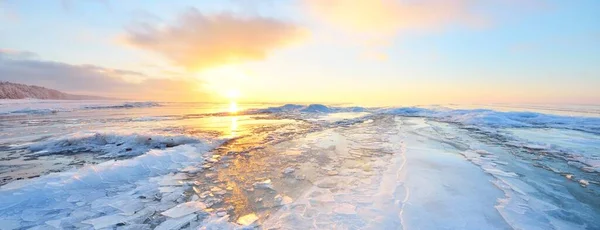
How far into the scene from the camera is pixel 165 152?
6406 mm

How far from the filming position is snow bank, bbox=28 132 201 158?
23.2 feet

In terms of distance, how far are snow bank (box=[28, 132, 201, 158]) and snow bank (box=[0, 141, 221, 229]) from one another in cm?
247

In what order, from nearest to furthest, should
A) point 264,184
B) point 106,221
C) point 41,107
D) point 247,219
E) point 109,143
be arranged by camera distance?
point 106,221
point 247,219
point 264,184
point 109,143
point 41,107

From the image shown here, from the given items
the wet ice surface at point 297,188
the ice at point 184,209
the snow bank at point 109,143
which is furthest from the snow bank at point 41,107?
the ice at point 184,209

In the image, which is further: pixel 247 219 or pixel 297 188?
pixel 297 188

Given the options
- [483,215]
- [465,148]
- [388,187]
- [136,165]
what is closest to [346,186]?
[388,187]

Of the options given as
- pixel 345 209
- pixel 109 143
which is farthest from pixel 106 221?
pixel 109 143

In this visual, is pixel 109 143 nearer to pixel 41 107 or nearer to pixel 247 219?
pixel 247 219

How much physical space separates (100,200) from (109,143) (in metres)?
5.34

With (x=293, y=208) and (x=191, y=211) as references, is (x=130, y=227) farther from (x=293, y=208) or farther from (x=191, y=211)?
(x=293, y=208)

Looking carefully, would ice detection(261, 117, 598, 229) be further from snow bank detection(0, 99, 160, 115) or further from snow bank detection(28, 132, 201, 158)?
snow bank detection(0, 99, 160, 115)

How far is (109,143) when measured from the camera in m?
8.07

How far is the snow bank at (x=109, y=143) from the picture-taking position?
7.08m

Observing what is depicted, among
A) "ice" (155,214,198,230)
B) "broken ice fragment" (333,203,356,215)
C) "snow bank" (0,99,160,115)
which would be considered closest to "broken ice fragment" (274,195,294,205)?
"broken ice fragment" (333,203,356,215)
